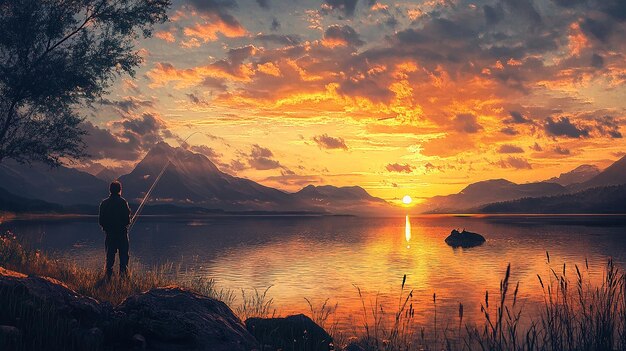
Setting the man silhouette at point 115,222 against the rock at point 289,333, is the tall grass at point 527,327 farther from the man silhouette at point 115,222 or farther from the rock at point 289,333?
the man silhouette at point 115,222

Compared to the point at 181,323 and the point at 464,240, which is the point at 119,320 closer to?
the point at 181,323

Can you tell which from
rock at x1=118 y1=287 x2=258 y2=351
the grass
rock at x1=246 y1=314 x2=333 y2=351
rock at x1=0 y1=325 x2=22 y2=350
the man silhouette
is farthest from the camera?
the man silhouette

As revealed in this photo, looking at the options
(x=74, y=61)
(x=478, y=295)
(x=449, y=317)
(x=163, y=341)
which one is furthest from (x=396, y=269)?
(x=163, y=341)

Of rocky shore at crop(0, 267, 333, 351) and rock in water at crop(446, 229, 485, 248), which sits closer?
rocky shore at crop(0, 267, 333, 351)

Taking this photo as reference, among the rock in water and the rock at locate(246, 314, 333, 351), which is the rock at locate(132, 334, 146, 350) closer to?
the rock at locate(246, 314, 333, 351)

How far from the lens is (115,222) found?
19.7 metres

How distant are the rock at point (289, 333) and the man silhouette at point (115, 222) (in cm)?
677

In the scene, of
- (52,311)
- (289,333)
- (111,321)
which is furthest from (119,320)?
(289,333)

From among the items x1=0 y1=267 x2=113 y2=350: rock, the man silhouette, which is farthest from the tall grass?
the man silhouette

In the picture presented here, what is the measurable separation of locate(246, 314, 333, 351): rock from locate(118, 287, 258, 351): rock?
201 centimetres

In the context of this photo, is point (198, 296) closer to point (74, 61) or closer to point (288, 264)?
point (74, 61)

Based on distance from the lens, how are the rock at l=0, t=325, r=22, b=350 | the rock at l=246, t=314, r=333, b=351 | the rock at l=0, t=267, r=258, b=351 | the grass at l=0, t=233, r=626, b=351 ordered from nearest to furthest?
the rock at l=0, t=325, r=22, b=350 → the grass at l=0, t=233, r=626, b=351 → the rock at l=0, t=267, r=258, b=351 → the rock at l=246, t=314, r=333, b=351

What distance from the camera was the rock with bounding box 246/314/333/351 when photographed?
44.8ft

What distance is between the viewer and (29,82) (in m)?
24.7
